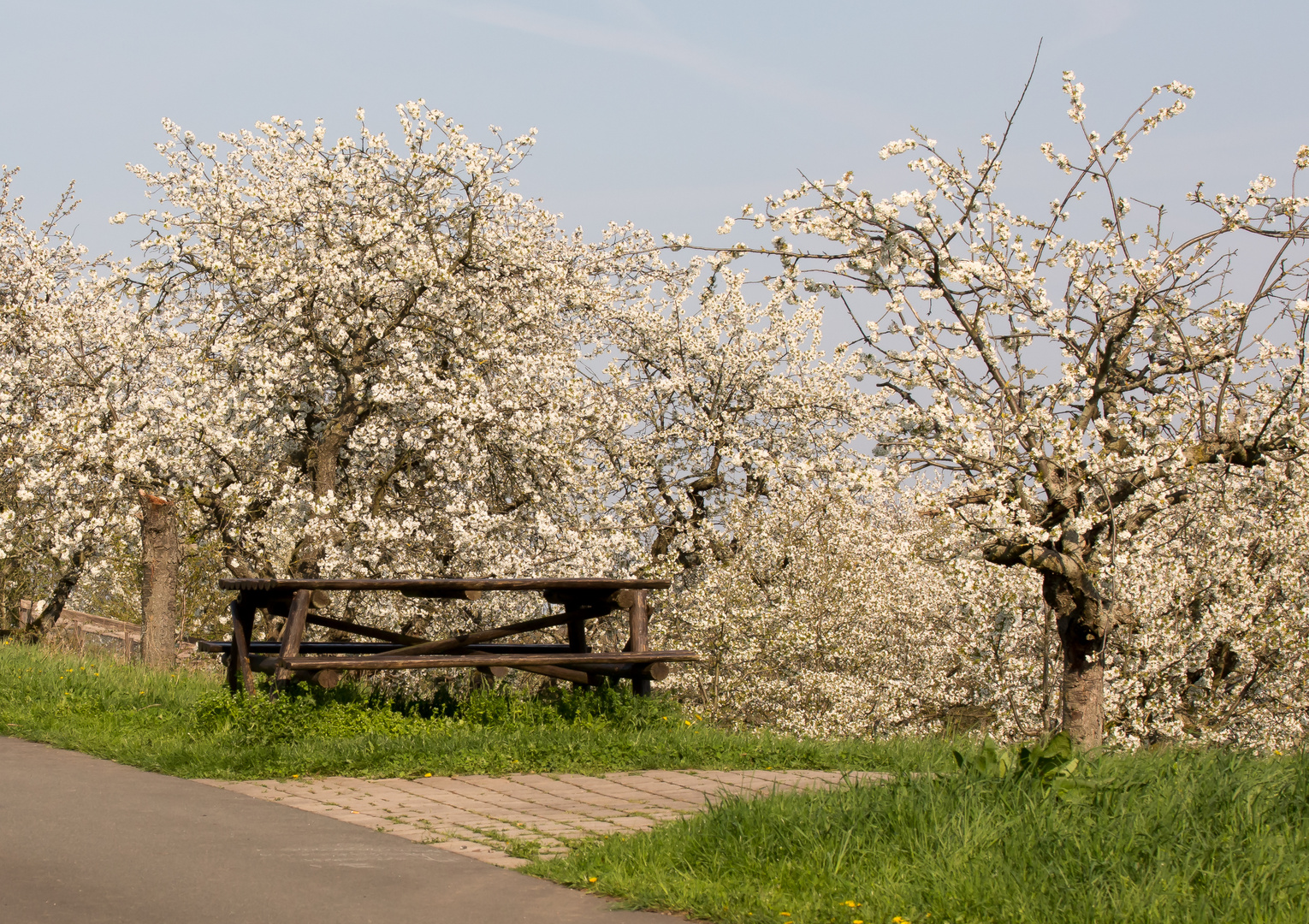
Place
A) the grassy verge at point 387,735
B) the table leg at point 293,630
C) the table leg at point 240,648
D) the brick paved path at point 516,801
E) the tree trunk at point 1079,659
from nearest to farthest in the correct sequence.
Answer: the brick paved path at point 516,801, the grassy verge at point 387,735, the table leg at point 293,630, the table leg at point 240,648, the tree trunk at point 1079,659

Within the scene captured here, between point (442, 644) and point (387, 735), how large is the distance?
118cm

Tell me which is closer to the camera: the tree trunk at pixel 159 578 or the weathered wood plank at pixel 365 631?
the weathered wood plank at pixel 365 631

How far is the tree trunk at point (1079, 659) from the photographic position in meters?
11.1

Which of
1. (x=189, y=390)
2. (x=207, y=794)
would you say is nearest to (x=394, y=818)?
(x=207, y=794)

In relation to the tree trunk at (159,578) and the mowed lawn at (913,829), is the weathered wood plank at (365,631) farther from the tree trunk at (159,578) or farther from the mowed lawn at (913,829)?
the tree trunk at (159,578)

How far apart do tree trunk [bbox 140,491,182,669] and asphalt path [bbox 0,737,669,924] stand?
872 centimetres

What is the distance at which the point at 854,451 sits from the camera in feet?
71.6

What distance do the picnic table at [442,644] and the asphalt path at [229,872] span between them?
2038 millimetres

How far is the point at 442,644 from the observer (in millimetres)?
10008

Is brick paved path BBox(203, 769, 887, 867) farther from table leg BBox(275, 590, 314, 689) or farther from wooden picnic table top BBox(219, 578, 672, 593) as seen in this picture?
wooden picnic table top BBox(219, 578, 672, 593)

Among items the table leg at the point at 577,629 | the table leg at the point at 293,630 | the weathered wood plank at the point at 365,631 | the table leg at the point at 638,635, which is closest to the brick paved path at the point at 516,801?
the table leg at the point at 293,630

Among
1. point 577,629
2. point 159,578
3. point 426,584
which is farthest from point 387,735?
point 159,578

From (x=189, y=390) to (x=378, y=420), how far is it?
8.04 ft

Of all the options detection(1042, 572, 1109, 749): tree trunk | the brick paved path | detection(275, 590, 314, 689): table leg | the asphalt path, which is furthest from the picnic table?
detection(1042, 572, 1109, 749): tree trunk
